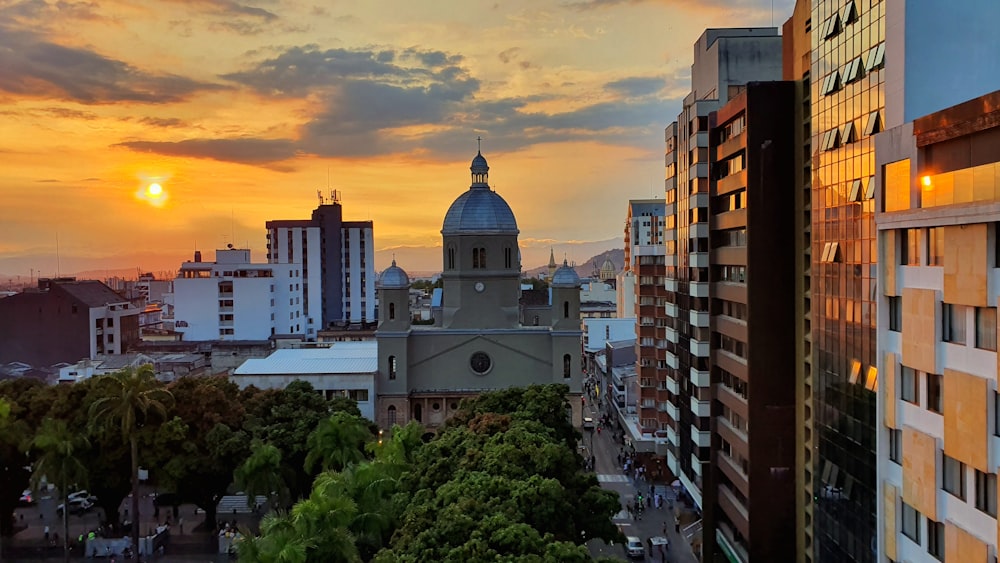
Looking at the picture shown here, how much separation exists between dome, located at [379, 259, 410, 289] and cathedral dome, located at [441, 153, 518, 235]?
211 inches

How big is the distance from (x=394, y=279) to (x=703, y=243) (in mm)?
26870

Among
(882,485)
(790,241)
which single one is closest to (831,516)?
(882,485)

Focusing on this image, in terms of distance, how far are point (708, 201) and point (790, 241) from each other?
6.95 metres

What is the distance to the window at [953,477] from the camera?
1556 centimetres

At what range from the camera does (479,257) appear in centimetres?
5938

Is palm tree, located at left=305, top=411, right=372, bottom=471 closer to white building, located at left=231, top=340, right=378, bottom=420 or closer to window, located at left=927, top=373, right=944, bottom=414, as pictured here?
white building, located at left=231, top=340, right=378, bottom=420

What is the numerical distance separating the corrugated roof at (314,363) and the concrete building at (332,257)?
143ft

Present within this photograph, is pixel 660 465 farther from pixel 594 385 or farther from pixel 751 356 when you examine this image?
pixel 594 385

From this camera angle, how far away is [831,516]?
2408 centimetres

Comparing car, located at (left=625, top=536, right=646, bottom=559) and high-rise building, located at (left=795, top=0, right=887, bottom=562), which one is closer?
high-rise building, located at (left=795, top=0, right=887, bottom=562)

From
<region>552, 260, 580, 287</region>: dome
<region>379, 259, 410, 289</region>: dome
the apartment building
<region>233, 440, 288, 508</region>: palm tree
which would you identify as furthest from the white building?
the apartment building

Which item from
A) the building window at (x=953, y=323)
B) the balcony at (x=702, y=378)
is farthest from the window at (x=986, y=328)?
the balcony at (x=702, y=378)

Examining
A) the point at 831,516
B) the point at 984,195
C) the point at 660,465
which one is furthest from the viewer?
the point at 660,465

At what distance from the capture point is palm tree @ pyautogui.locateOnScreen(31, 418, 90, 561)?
33906 mm
